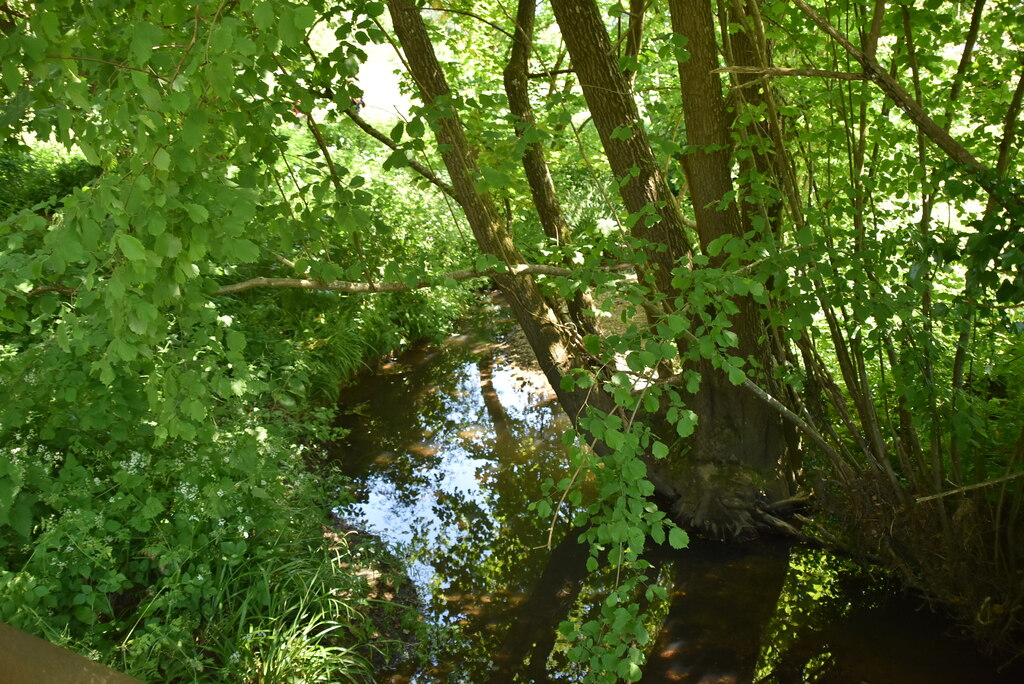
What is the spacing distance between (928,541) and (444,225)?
6345mm

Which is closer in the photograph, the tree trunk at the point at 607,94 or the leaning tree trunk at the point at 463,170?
the leaning tree trunk at the point at 463,170

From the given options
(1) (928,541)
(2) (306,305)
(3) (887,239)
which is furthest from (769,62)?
(2) (306,305)

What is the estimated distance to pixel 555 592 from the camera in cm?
465

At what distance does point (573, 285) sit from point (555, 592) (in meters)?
2.27

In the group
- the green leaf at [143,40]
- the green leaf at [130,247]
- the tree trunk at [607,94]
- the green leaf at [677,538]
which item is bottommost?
the green leaf at [130,247]

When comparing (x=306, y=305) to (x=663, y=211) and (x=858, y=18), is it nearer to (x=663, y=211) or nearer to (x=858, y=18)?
(x=663, y=211)

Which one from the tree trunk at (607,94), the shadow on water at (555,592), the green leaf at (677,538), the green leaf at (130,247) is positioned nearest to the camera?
the green leaf at (130,247)

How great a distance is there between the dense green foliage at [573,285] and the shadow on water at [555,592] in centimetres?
25

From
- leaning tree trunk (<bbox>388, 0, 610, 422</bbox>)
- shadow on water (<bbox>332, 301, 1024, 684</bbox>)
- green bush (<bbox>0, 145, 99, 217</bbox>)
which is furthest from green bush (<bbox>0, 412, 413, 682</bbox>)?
green bush (<bbox>0, 145, 99, 217</bbox>)

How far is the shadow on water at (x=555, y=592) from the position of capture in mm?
3865

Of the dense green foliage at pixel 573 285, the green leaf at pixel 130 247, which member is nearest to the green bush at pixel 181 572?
the dense green foliage at pixel 573 285

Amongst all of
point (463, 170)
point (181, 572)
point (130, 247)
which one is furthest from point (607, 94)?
point (181, 572)

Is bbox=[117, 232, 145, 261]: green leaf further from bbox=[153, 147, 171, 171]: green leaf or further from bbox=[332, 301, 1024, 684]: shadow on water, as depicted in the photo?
bbox=[332, 301, 1024, 684]: shadow on water

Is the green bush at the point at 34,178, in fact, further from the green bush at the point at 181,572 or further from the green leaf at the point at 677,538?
the green leaf at the point at 677,538
